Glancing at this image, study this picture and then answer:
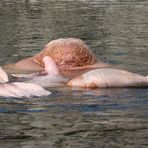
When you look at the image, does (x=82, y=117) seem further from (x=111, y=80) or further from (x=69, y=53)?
(x=69, y=53)

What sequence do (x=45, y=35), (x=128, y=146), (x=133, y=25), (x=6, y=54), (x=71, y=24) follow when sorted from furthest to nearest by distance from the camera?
(x=71, y=24), (x=133, y=25), (x=45, y=35), (x=6, y=54), (x=128, y=146)

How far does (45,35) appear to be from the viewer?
22.5m

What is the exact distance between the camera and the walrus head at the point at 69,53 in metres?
13.4

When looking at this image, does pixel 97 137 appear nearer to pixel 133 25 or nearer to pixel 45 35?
pixel 45 35

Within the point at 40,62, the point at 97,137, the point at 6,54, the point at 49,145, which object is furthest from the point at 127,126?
the point at 6,54

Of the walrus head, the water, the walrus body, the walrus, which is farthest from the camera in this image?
the walrus head

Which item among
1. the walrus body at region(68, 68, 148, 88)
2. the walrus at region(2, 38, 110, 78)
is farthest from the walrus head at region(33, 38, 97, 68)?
the walrus body at region(68, 68, 148, 88)

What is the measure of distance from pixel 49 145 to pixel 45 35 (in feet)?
51.4

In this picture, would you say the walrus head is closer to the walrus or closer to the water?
the walrus

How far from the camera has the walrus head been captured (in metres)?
13.4

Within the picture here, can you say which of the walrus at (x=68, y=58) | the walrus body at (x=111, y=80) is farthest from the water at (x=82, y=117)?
Answer: the walrus at (x=68, y=58)

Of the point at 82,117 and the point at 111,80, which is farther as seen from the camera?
the point at 111,80

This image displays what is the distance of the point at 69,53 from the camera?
1343cm

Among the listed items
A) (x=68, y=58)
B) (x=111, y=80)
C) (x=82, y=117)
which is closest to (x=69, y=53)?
(x=68, y=58)
